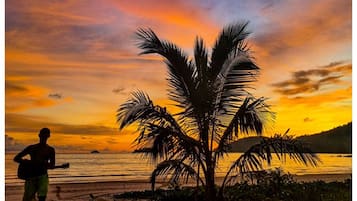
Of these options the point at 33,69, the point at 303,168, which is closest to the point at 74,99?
the point at 33,69

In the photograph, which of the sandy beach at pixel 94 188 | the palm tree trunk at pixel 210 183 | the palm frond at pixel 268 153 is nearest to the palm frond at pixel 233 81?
the palm frond at pixel 268 153

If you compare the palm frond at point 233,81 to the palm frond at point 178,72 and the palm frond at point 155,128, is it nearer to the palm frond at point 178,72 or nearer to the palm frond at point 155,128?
the palm frond at point 178,72

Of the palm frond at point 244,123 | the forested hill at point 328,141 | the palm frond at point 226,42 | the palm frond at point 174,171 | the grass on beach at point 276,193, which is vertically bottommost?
the grass on beach at point 276,193

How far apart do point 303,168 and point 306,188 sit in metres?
0.16

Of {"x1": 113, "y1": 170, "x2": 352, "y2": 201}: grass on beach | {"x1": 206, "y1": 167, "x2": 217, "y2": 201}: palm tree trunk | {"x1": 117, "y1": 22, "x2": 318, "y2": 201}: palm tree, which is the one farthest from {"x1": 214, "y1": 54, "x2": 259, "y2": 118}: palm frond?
{"x1": 113, "y1": 170, "x2": 352, "y2": 201}: grass on beach

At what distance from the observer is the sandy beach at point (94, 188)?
408cm

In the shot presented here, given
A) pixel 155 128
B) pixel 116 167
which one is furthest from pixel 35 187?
pixel 155 128

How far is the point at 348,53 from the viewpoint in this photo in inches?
186

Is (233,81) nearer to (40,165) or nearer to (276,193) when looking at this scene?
(276,193)

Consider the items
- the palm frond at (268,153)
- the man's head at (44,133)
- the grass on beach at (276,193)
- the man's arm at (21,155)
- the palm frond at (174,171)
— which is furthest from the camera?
the grass on beach at (276,193)

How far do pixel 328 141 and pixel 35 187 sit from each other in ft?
7.21

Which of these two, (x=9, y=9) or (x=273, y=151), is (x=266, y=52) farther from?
(x=9, y=9)

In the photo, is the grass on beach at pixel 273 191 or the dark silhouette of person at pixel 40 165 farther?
the grass on beach at pixel 273 191

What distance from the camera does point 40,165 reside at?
4164mm
